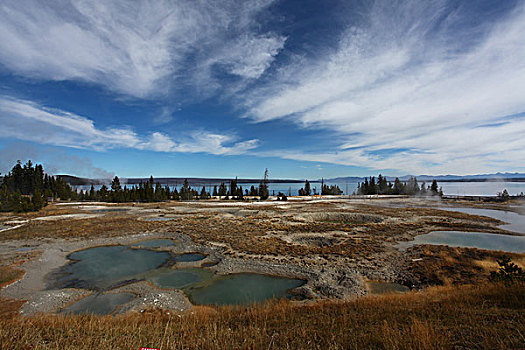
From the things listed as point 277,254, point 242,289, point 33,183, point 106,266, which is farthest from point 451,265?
point 33,183

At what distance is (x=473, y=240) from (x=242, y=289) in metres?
27.2

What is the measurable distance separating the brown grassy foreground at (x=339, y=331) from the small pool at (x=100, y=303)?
536 cm

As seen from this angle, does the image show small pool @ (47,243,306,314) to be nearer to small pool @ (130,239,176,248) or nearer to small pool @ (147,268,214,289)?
small pool @ (147,268,214,289)

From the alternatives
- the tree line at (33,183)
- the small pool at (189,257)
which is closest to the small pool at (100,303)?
the small pool at (189,257)

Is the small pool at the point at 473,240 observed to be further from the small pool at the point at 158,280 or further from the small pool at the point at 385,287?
the small pool at the point at 158,280

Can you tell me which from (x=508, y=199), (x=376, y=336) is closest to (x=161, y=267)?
(x=376, y=336)

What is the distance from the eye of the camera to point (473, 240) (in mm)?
24625

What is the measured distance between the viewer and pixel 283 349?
4.98 metres

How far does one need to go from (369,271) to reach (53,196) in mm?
102218

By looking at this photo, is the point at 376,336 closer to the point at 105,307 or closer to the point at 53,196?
the point at 105,307

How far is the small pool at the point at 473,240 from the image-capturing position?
22.0 metres

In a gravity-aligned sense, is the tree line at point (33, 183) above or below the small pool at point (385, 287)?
above

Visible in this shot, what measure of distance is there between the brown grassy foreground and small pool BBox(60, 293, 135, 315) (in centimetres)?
536

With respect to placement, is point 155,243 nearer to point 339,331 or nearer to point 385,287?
point 385,287
